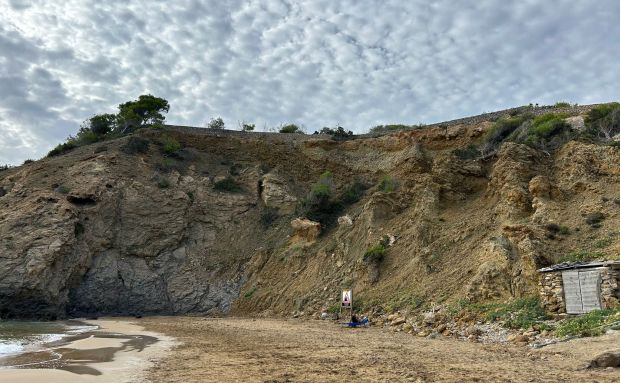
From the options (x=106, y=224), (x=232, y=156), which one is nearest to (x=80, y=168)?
(x=106, y=224)

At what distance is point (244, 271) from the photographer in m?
30.0

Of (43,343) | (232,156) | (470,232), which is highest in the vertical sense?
(232,156)

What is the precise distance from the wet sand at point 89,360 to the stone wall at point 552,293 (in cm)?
1093

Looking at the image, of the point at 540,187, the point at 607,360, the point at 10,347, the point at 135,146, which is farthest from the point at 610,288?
the point at 135,146

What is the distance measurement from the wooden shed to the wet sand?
11.1m

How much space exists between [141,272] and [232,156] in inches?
532

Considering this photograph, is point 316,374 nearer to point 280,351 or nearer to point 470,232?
point 280,351

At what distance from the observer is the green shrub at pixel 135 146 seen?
37125 mm

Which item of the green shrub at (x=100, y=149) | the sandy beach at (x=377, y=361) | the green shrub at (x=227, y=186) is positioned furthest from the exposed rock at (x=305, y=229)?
the green shrub at (x=100, y=149)

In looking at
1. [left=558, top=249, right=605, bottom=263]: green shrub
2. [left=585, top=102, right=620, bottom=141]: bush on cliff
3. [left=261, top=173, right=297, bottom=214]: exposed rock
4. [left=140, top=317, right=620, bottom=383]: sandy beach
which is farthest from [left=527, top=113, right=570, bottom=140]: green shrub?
[left=261, top=173, right=297, bottom=214]: exposed rock

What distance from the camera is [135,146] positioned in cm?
3747

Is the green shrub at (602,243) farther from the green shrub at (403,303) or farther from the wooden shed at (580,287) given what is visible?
the green shrub at (403,303)

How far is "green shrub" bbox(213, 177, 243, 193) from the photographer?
35812 mm

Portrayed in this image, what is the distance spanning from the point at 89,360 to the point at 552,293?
1273 cm
